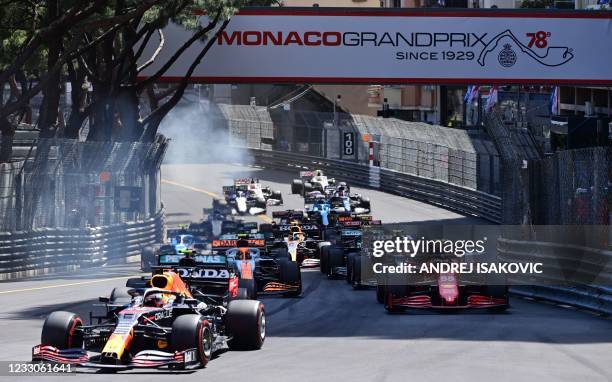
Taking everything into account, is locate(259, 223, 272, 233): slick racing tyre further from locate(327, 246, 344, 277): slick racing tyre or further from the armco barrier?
locate(327, 246, 344, 277): slick racing tyre

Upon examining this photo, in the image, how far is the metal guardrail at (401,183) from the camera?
5375 centimetres

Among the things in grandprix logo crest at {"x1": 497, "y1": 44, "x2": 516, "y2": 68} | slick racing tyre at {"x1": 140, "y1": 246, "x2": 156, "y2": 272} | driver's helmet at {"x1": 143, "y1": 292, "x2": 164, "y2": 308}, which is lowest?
slick racing tyre at {"x1": 140, "y1": 246, "x2": 156, "y2": 272}

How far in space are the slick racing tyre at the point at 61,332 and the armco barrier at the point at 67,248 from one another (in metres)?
16.0

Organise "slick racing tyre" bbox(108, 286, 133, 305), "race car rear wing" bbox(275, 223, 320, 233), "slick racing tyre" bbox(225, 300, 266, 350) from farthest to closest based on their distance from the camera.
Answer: "race car rear wing" bbox(275, 223, 320, 233) → "slick racing tyre" bbox(108, 286, 133, 305) → "slick racing tyre" bbox(225, 300, 266, 350)

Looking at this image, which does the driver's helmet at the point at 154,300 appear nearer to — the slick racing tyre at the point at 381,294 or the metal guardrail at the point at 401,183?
the slick racing tyre at the point at 381,294

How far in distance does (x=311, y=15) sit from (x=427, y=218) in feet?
51.4

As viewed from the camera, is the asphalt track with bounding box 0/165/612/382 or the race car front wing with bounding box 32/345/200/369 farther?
the asphalt track with bounding box 0/165/612/382

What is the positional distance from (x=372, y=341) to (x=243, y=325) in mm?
2288

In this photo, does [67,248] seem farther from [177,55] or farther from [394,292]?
[394,292]

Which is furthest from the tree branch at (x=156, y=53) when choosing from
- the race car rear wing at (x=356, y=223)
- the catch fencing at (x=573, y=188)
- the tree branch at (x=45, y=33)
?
the catch fencing at (x=573, y=188)

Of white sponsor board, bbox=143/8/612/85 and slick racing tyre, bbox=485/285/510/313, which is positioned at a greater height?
white sponsor board, bbox=143/8/612/85

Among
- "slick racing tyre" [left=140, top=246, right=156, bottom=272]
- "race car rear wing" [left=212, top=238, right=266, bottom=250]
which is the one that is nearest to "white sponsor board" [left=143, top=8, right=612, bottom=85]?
"slick racing tyre" [left=140, top=246, right=156, bottom=272]

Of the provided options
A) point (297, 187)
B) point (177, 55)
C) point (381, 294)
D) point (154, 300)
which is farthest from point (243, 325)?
point (297, 187)

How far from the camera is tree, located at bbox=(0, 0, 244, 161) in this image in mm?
34250
